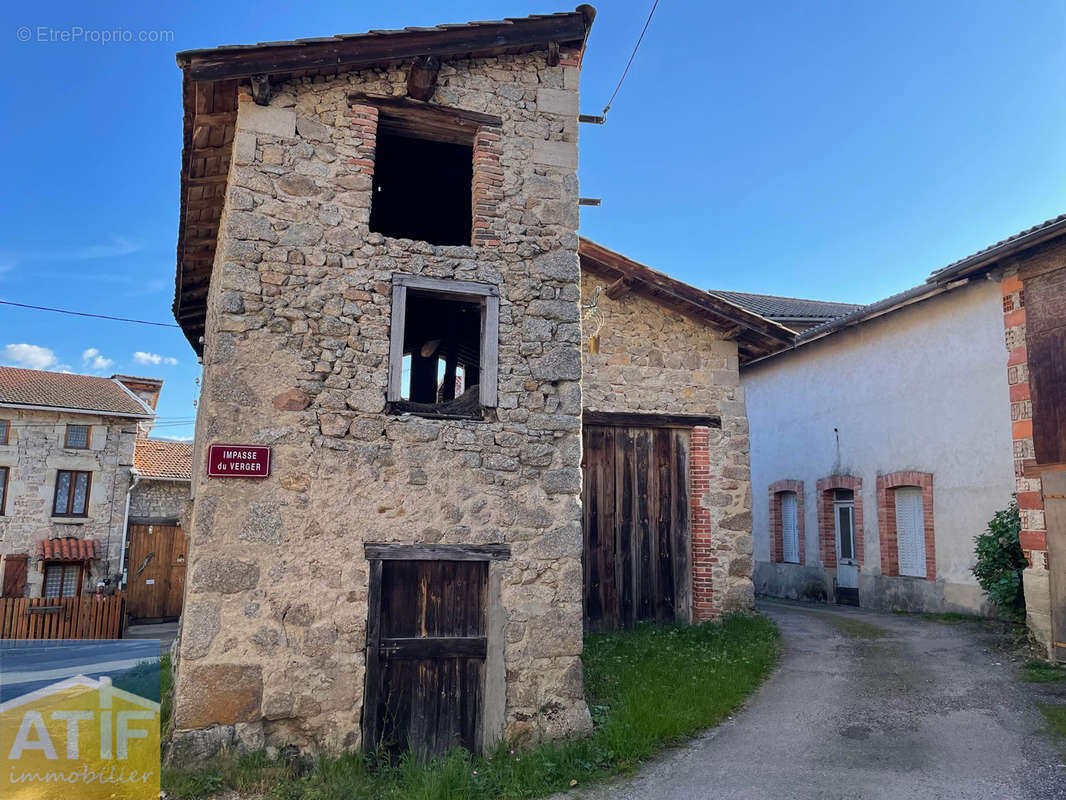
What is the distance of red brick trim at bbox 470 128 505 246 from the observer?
645cm

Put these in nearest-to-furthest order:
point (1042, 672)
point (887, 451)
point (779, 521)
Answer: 1. point (1042, 672)
2. point (887, 451)
3. point (779, 521)

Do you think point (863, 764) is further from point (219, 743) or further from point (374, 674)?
point (219, 743)

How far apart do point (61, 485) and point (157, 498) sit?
7.09 ft

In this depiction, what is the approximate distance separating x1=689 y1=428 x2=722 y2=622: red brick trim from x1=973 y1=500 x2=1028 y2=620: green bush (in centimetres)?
329

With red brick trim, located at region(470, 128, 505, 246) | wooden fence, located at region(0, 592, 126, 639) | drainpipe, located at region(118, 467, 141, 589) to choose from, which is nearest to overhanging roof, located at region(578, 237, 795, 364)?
red brick trim, located at region(470, 128, 505, 246)

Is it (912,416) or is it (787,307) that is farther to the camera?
(787,307)

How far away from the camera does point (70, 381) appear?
66.7 ft

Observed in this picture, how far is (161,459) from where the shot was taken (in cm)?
2038

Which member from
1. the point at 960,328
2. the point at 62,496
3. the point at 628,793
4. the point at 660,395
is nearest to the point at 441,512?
the point at 628,793

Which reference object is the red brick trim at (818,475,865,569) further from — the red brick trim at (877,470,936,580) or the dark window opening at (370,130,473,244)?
the dark window opening at (370,130,473,244)

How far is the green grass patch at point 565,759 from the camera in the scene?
16.7 feet

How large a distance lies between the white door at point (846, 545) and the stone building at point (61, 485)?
16.4 m

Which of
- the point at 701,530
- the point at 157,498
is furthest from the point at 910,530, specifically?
the point at 157,498

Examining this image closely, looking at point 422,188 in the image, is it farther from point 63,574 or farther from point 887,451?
point 63,574
